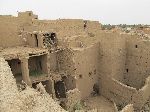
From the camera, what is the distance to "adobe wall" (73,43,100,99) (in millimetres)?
22997

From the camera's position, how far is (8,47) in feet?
80.6

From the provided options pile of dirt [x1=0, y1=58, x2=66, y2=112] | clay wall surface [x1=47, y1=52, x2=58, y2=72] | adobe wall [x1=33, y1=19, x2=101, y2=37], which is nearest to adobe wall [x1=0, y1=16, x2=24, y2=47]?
adobe wall [x1=33, y1=19, x2=101, y2=37]

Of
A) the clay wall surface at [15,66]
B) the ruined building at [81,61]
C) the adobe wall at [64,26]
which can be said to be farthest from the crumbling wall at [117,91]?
the clay wall surface at [15,66]

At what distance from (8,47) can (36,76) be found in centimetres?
386

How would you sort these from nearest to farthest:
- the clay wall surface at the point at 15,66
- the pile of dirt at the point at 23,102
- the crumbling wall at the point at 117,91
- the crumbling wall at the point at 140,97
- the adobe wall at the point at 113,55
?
the pile of dirt at the point at 23,102, the crumbling wall at the point at 140,97, the crumbling wall at the point at 117,91, the adobe wall at the point at 113,55, the clay wall surface at the point at 15,66

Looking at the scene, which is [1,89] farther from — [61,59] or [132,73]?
[132,73]

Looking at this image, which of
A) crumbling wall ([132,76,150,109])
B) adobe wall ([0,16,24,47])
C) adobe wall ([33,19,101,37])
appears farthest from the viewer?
adobe wall ([33,19,101,37])

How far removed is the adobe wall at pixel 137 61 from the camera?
2281 centimetres

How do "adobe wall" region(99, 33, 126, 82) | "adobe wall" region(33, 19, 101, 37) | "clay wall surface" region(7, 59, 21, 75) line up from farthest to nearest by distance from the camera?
"adobe wall" region(33, 19, 101, 37)
"clay wall surface" region(7, 59, 21, 75)
"adobe wall" region(99, 33, 126, 82)

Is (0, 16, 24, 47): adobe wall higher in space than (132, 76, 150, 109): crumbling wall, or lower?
higher

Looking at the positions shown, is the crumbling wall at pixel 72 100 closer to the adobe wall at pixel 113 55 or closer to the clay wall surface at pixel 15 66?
the adobe wall at pixel 113 55

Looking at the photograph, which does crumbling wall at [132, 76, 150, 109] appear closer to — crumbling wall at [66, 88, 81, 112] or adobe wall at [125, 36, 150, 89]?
adobe wall at [125, 36, 150, 89]

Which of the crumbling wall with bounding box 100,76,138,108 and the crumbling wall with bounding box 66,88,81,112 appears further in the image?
the crumbling wall with bounding box 100,76,138,108

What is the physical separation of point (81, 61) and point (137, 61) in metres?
4.62
